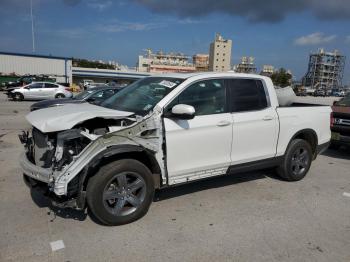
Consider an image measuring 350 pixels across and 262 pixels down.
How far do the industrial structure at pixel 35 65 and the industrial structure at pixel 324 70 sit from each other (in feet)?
363

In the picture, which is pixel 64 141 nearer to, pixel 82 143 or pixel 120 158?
pixel 82 143

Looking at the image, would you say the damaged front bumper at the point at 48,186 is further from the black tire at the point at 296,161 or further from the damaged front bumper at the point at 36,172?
the black tire at the point at 296,161

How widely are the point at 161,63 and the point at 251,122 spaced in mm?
109998

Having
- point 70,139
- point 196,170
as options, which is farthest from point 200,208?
point 70,139

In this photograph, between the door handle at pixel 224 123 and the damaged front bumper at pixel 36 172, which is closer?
the damaged front bumper at pixel 36 172

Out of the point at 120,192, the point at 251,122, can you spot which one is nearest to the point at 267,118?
the point at 251,122

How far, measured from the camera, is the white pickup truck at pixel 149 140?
361 cm

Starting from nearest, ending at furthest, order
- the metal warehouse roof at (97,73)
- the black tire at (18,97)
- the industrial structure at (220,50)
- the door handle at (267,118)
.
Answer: the door handle at (267,118), the black tire at (18,97), the metal warehouse roof at (97,73), the industrial structure at (220,50)

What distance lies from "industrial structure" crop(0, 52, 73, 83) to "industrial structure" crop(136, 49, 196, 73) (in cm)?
4373

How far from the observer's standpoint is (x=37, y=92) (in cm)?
2414

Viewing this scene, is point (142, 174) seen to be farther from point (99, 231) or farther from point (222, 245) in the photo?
point (222, 245)

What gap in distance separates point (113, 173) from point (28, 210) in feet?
4.78

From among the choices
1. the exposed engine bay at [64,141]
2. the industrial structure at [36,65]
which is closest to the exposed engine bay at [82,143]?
the exposed engine bay at [64,141]

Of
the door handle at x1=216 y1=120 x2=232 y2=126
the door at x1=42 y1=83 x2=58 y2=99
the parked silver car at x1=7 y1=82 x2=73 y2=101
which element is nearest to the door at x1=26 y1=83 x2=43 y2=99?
the parked silver car at x1=7 y1=82 x2=73 y2=101
